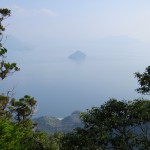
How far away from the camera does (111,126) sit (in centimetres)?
2503

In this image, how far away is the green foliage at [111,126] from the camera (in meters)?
24.9

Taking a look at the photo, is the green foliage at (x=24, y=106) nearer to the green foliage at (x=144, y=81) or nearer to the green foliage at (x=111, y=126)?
the green foliage at (x=111, y=126)

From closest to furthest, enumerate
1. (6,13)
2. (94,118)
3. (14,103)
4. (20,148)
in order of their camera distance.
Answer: (20,148) < (94,118) < (6,13) < (14,103)

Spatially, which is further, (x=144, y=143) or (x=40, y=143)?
(x=40, y=143)

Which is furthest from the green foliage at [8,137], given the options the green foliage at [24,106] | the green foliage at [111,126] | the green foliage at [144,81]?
the green foliage at [24,106]

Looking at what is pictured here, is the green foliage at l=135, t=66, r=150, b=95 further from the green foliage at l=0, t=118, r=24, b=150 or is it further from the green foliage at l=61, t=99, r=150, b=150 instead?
the green foliage at l=0, t=118, r=24, b=150

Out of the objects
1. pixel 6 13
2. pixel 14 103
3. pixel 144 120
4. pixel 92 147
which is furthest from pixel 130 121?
pixel 14 103

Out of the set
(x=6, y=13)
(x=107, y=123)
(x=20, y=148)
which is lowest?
(x=20, y=148)

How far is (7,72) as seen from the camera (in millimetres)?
33594

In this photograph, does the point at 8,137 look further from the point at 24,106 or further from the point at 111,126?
the point at 24,106

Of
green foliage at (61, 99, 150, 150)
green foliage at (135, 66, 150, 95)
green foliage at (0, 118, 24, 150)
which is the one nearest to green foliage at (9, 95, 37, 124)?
green foliage at (61, 99, 150, 150)

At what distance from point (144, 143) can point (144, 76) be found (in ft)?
17.2

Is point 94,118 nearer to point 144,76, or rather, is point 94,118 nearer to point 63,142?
point 63,142

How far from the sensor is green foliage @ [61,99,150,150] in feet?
81.7
